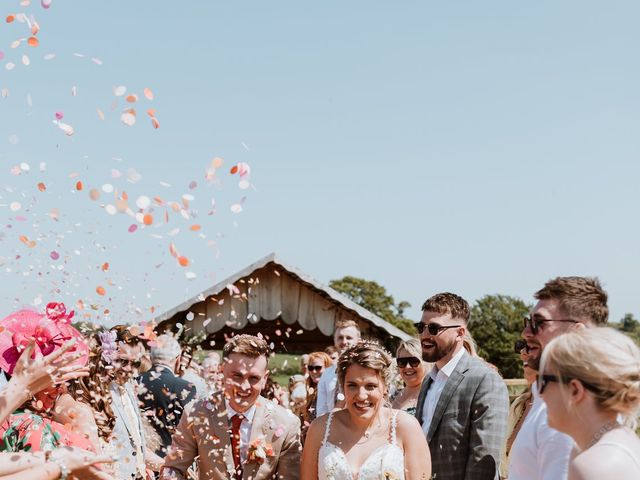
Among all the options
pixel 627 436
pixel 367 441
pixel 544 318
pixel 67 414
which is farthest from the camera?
pixel 67 414

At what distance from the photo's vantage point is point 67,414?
4742 mm

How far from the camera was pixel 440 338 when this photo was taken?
5242 mm

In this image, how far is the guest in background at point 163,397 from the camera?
7.16m

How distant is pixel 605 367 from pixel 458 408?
8.21 ft

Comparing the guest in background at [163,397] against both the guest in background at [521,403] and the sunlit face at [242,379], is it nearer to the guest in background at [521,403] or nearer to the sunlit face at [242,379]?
the sunlit face at [242,379]

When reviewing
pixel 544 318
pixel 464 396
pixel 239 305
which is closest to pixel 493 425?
pixel 464 396

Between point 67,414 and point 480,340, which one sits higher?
point 480,340

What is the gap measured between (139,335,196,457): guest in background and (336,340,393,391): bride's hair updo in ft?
9.30

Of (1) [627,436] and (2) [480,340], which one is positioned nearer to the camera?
(1) [627,436]

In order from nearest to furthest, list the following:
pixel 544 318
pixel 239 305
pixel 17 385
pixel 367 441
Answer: pixel 17 385 → pixel 544 318 → pixel 367 441 → pixel 239 305

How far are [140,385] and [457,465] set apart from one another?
3.55 metres

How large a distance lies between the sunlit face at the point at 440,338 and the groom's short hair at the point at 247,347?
131 cm

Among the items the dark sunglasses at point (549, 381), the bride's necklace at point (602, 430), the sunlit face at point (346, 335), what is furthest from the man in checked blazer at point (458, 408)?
the sunlit face at point (346, 335)

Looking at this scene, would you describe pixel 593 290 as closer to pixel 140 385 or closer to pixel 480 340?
pixel 140 385
